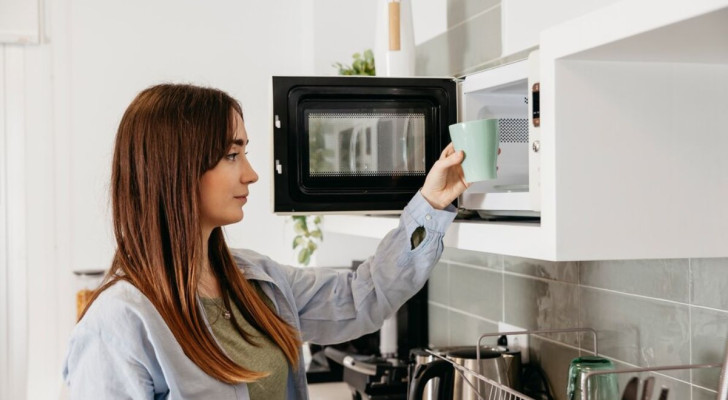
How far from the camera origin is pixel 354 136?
1.44 m

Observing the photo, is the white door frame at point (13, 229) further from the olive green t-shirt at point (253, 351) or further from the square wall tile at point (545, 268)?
the square wall tile at point (545, 268)

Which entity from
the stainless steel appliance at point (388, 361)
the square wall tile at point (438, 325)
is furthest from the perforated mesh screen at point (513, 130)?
the square wall tile at point (438, 325)

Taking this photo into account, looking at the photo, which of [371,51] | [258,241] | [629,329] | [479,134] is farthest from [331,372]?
[479,134]

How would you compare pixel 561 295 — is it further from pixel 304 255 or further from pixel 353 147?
pixel 304 255

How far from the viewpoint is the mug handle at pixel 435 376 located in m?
1.45

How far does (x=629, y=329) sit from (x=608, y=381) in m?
0.16

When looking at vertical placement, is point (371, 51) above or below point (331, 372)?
above

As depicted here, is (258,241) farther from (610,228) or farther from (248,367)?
(610,228)

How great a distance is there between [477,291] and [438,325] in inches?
11.4

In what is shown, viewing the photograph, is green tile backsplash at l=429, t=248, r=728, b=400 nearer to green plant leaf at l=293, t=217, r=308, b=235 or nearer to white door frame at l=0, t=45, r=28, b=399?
green plant leaf at l=293, t=217, r=308, b=235

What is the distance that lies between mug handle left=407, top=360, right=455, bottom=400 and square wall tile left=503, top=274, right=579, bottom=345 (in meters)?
0.25

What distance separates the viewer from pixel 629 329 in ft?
4.66

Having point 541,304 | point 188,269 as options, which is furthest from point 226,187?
point 541,304

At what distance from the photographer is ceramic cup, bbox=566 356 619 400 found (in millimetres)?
1279
